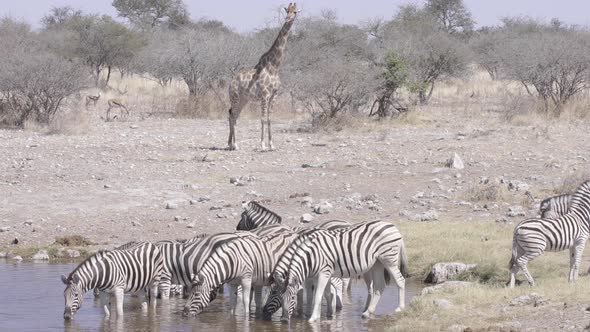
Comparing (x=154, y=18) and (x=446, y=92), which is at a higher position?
(x=154, y=18)

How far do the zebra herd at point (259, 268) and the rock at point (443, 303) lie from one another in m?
0.49

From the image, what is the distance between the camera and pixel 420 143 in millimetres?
21781

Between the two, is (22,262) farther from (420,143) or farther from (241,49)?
(241,49)

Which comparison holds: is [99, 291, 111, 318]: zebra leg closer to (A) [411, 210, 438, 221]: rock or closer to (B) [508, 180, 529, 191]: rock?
(A) [411, 210, 438, 221]: rock

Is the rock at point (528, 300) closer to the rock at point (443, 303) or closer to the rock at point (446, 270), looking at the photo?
the rock at point (443, 303)

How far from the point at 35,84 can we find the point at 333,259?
15676 millimetres

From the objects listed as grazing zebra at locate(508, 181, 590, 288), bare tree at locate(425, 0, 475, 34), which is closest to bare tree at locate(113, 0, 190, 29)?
bare tree at locate(425, 0, 475, 34)

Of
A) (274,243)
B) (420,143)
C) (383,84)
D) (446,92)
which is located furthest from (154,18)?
(274,243)

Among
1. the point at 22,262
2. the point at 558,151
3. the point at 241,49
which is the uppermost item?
the point at 241,49

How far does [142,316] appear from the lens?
11180mm

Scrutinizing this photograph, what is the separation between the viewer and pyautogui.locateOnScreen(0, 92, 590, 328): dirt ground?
16250 mm

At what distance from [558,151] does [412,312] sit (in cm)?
1088

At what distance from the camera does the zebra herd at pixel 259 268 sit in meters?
10.6

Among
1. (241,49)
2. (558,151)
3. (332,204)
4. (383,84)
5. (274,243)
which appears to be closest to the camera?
(274,243)
